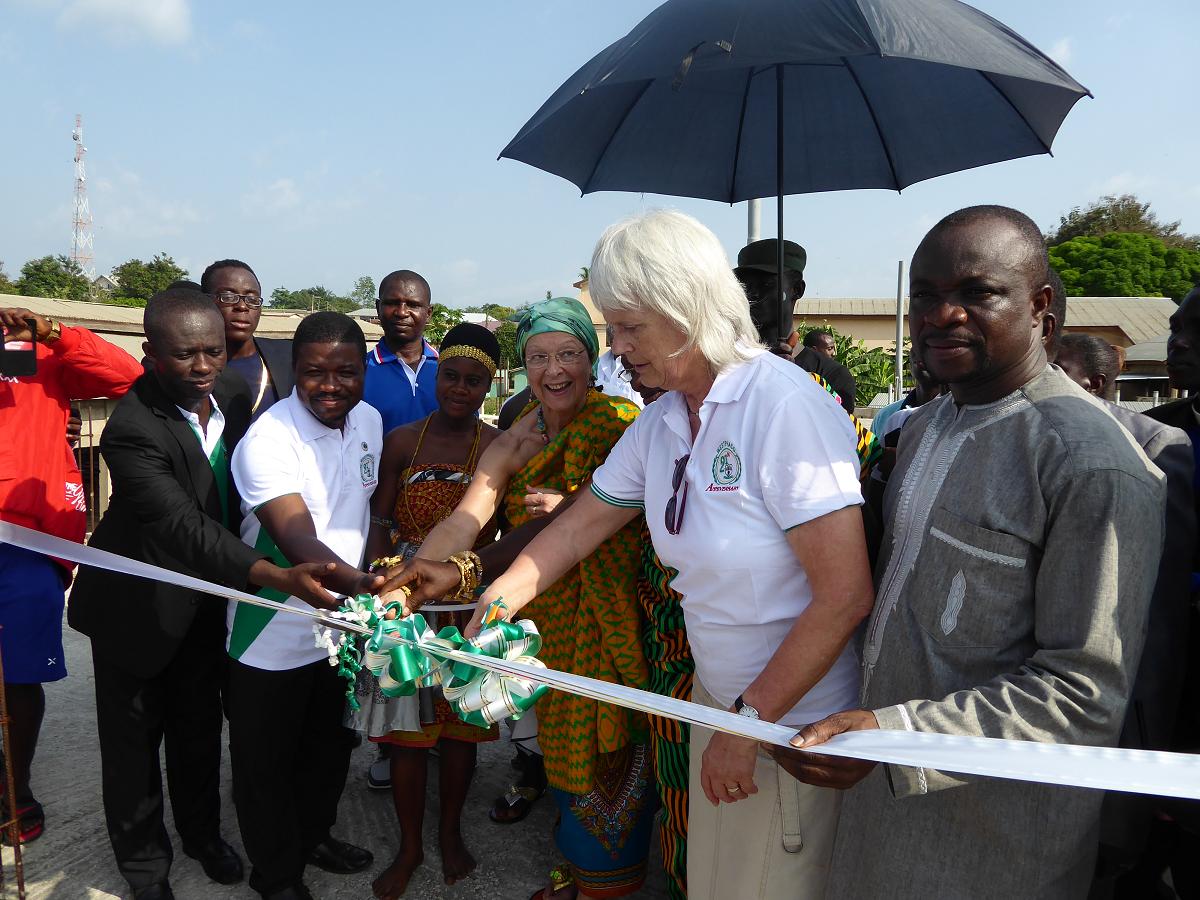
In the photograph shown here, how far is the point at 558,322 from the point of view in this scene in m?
2.89

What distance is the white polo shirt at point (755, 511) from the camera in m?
1.82

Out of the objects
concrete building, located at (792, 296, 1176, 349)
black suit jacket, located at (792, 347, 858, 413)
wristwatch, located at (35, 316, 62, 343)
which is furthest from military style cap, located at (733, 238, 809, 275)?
concrete building, located at (792, 296, 1176, 349)

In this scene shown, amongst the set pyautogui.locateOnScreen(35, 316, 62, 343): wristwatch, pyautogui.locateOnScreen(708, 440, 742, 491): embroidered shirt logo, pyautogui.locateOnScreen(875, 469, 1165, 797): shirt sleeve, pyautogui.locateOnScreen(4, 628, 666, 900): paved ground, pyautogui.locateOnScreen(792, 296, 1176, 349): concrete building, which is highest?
pyautogui.locateOnScreen(792, 296, 1176, 349): concrete building

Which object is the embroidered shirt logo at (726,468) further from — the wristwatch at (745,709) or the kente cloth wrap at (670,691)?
the kente cloth wrap at (670,691)

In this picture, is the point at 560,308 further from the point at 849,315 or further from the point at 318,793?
the point at 849,315

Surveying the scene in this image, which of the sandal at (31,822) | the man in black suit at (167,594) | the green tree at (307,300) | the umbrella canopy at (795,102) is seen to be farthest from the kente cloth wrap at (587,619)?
the green tree at (307,300)

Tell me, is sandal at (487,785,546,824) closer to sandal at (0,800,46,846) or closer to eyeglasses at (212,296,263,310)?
sandal at (0,800,46,846)

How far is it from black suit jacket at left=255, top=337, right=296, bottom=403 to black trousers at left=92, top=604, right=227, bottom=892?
1.18 metres

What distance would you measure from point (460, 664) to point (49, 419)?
284 cm

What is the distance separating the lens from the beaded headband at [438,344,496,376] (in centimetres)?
351

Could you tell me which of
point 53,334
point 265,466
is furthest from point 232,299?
point 265,466

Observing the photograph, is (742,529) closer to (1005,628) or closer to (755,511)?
(755,511)

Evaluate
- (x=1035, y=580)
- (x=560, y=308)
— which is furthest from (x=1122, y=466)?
(x=560, y=308)

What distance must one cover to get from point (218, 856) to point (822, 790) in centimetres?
269
